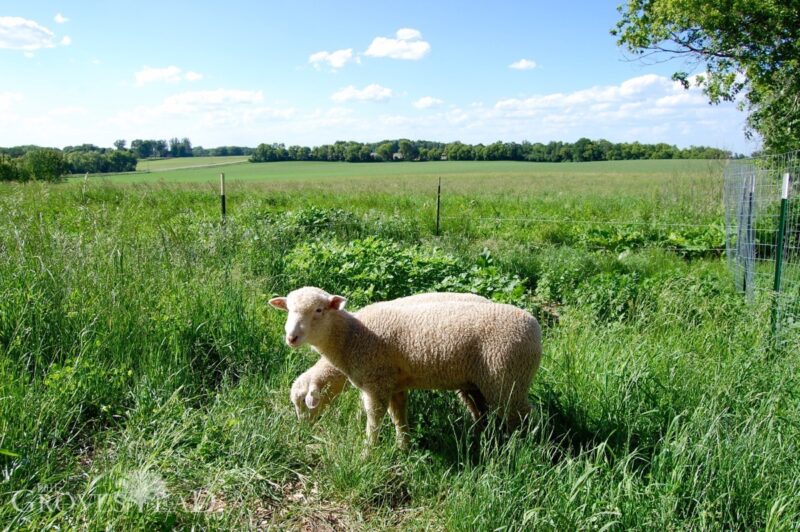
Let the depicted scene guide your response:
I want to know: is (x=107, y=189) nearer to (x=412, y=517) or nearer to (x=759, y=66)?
(x=412, y=517)

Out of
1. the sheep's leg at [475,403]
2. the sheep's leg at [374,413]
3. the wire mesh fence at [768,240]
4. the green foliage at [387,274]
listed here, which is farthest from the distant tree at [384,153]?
the sheep's leg at [374,413]

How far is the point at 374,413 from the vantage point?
3.51 metres

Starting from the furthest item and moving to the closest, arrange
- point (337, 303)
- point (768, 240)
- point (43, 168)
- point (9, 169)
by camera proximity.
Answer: point (9, 169)
point (43, 168)
point (768, 240)
point (337, 303)


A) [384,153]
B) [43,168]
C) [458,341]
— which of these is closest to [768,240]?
[458,341]

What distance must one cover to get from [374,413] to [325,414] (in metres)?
0.50

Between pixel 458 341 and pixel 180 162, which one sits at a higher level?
pixel 180 162

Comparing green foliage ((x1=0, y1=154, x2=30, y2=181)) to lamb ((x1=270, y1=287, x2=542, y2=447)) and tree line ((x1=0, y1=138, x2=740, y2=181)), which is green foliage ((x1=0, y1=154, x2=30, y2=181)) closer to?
lamb ((x1=270, y1=287, x2=542, y2=447))

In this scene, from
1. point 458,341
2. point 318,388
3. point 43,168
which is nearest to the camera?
point 458,341

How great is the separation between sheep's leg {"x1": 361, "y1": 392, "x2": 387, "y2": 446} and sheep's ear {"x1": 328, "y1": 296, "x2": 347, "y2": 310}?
605 mm

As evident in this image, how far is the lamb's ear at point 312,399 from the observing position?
12.1 feet

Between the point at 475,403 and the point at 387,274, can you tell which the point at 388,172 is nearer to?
the point at 387,274

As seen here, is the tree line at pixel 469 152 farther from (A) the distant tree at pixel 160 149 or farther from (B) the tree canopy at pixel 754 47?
(B) the tree canopy at pixel 754 47

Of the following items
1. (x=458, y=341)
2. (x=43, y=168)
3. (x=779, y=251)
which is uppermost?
(x=43, y=168)

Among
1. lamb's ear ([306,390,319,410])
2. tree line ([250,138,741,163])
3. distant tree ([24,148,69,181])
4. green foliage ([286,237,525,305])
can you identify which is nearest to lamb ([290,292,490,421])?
lamb's ear ([306,390,319,410])
